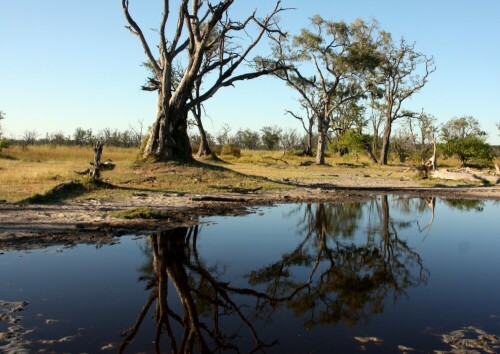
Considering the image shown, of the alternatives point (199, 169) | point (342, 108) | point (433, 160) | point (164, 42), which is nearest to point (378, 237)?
point (199, 169)

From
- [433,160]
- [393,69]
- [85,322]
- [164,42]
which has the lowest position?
[85,322]

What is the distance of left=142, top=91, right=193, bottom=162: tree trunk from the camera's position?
21.1 metres

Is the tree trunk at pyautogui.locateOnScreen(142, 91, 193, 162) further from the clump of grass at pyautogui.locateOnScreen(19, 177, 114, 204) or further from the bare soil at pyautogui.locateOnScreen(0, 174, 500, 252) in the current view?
the bare soil at pyautogui.locateOnScreen(0, 174, 500, 252)

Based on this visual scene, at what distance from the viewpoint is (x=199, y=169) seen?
20844 mm

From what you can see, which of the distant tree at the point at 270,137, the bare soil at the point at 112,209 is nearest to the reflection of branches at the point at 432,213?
the bare soil at the point at 112,209

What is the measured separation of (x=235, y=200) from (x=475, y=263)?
860cm

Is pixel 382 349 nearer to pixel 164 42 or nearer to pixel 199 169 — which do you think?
pixel 199 169

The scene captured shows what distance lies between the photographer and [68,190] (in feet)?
49.0

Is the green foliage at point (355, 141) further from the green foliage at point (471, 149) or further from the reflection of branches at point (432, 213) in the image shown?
the reflection of branches at point (432, 213)

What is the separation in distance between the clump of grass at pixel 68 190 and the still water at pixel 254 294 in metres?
5.15

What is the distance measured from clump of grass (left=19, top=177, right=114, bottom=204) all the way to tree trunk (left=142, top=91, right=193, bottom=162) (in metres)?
4.81

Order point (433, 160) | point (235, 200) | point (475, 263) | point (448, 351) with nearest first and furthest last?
point (448, 351) → point (475, 263) → point (235, 200) → point (433, 160)

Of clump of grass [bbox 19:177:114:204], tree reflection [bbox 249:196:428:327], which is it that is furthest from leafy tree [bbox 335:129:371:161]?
tree reflection [bbox 249:196:428:327]

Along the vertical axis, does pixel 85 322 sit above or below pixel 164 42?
below
